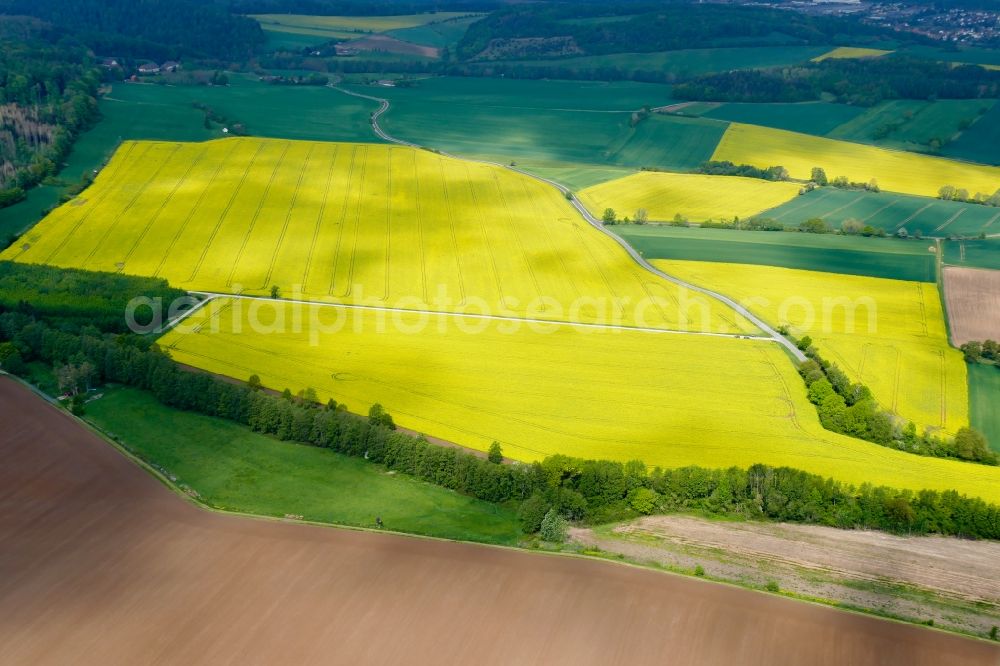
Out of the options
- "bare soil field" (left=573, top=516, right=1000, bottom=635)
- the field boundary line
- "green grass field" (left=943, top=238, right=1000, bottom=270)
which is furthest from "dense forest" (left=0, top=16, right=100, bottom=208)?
"green grass field" (left=943, top=238, right=1000, bottom=270)

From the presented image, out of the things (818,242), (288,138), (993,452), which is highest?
(288,138)

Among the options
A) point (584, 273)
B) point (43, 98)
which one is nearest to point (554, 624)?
point (584, 273)

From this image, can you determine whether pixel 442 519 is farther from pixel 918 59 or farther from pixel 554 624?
pixel 918 59

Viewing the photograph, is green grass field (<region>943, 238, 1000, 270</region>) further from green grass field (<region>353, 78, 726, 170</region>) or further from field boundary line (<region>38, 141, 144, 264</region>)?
field boundary line (<region>38, 141, 144, 264</region>)

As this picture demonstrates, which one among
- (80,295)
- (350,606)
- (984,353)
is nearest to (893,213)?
(984,353)

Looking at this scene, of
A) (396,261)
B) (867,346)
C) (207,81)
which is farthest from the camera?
(207,81)

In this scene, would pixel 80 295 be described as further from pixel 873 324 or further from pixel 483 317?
pixel 873 324

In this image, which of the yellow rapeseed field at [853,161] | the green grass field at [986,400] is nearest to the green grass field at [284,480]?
the green grass field at [986,400]
